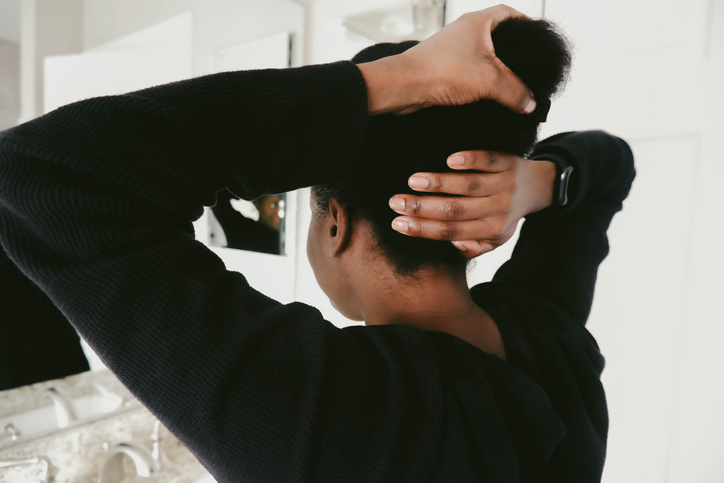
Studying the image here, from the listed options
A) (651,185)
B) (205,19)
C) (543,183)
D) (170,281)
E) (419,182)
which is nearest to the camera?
(170,281)

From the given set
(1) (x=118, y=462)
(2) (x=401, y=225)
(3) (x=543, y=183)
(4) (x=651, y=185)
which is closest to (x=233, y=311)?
(2) (x=401, y=225)

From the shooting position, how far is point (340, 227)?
0.51m

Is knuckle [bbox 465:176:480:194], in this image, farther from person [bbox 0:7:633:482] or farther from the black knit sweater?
the black knit sweater

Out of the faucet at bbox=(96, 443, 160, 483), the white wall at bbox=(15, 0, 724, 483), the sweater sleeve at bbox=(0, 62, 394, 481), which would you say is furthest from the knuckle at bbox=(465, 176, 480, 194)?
the faucet at bbox=(96, 443, 160, 483)

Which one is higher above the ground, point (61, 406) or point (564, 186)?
point (564, 186)

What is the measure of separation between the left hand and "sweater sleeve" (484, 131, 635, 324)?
0.55ft

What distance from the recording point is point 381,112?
405 mm

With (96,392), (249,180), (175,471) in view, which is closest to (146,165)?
(249,180)

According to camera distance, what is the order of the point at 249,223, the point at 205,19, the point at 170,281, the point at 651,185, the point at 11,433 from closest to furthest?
the point at 170,281 → the point at 11,433 → the point at 651,185 → the point at 205,19 → the point at 249,223

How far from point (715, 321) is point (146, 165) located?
3.45 feet

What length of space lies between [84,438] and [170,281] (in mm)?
810

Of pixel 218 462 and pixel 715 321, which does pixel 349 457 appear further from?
pixel 715 321

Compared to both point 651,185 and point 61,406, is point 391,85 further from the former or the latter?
point 61,406

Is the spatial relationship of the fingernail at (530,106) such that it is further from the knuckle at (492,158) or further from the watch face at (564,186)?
the watch face at (564,186)
